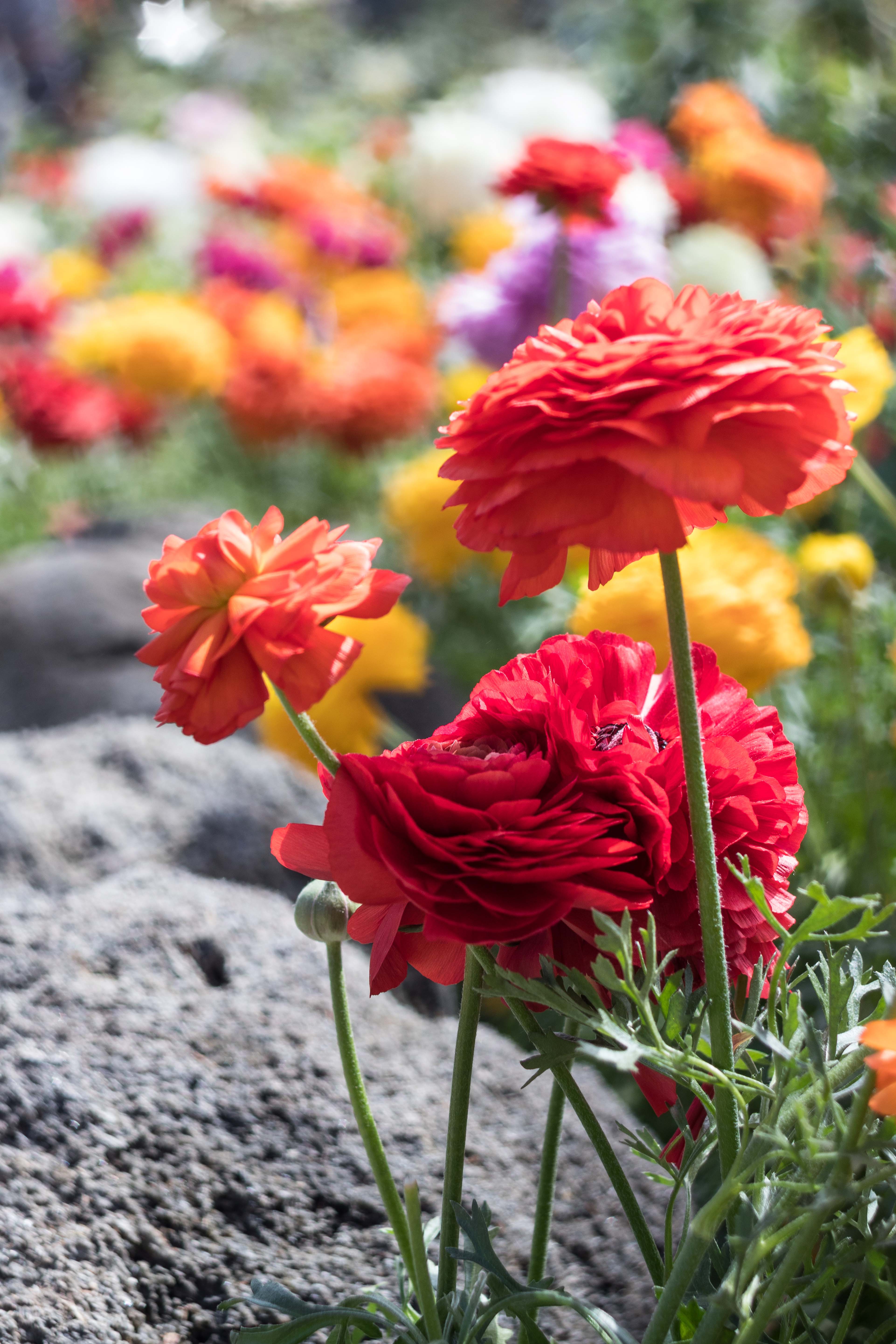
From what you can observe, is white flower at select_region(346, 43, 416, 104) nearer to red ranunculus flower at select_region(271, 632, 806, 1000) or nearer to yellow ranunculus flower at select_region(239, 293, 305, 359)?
yellow ranunculus flower at select_region(239, 293, 305, 359)

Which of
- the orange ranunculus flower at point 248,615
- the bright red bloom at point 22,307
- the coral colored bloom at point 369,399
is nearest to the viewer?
the orange ranunculus flower at point 248,615

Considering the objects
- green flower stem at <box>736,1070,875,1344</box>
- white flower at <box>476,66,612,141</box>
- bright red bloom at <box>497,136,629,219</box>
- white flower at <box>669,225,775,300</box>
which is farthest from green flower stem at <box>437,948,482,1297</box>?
Result: white flower at <box>476,66,612,141</box>

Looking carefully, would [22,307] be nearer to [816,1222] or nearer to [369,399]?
[369,399]

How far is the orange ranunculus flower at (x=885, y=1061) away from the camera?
1.16 ft

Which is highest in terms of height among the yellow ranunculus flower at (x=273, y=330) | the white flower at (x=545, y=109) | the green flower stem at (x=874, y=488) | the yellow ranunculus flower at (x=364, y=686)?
the white flower at (x=545, y=109)

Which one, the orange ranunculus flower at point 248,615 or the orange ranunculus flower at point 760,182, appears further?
the orange ranunculus flower at point 760,182

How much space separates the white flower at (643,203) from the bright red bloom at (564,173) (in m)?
0.33

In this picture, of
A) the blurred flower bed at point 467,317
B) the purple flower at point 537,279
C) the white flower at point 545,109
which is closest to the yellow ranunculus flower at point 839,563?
the blurred flower bed at point 467,317

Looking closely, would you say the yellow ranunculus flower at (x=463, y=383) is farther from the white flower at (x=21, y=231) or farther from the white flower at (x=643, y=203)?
the white flower at (x=21, y=231)

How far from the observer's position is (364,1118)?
57cm

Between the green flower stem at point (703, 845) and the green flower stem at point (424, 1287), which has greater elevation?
the green flower stem at point (703, 845)

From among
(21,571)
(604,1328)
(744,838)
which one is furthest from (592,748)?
(21,571)

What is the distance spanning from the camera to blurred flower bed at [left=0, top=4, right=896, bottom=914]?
1.25 meters

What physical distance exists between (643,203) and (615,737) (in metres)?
1.70
